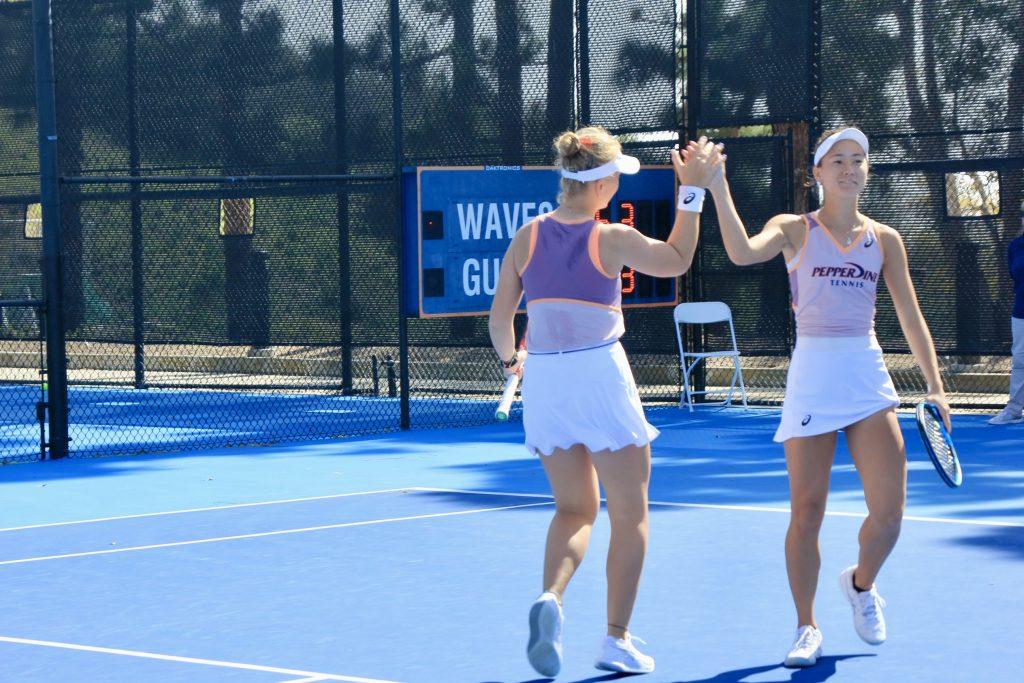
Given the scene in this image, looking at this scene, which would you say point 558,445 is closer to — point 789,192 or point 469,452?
point 469,452

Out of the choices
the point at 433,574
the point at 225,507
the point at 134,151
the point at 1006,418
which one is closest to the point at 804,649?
the point at 433,574

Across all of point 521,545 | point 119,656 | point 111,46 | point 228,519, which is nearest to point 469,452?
point 228,519

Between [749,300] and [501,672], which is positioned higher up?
[749,300]

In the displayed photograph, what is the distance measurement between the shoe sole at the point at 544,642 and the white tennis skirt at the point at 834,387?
1064 millimetres

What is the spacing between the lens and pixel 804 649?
18.0 ft

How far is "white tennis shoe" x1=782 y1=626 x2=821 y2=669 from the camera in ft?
17.9

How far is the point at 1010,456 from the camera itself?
11.9m

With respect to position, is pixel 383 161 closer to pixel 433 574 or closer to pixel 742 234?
pixel 433 574

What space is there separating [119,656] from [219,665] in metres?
0.43

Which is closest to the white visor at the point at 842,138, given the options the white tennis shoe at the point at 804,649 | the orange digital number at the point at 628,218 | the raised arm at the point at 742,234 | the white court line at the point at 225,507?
the raised arm at the point at 742,234

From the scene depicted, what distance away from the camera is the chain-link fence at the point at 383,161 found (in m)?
14.9

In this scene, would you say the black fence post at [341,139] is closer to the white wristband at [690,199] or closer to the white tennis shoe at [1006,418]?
the white tennis shoe at [1006,418]

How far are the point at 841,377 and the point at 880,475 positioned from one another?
1.14 feet

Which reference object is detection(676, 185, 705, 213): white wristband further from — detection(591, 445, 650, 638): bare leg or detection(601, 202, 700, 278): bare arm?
detection(591, 445, 650, 638): bare leg
